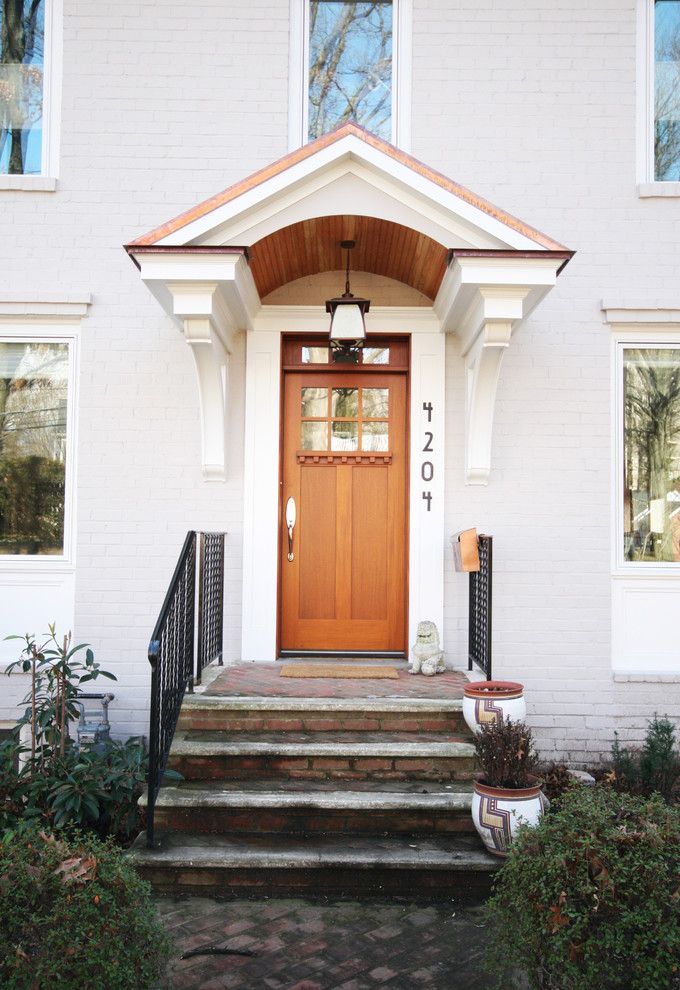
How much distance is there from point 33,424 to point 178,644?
7.47 ft

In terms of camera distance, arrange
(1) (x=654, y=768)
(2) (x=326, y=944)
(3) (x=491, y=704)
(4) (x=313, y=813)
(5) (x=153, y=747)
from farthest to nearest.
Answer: (1) (x=654, y=768)
(3) (x=491, y=704)
(4) (x=313, y=813)
(5) (x=153, y=747)
(2) (x=326, y=944)

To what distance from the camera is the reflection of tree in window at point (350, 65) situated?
5.73 metres

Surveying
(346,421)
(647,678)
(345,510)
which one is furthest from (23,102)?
(647,678)

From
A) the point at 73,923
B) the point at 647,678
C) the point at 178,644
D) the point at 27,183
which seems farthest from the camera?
the point at 27,183

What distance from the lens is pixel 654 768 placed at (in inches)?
193

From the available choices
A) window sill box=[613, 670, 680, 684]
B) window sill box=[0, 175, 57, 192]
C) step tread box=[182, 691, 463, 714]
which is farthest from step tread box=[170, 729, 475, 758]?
window sill box=[0, 175, 57, 192]

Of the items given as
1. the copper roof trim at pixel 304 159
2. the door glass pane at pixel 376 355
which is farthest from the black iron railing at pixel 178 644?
the copper roof trim at pixel 304 159

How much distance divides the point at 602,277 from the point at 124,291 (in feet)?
10.9

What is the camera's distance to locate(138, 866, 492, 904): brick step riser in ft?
11.9

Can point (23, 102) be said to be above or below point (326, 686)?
above

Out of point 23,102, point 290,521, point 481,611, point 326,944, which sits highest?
point 23,102

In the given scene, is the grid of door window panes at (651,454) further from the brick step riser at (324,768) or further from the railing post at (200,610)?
the railing post at (200,610)

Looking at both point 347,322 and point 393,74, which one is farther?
point 393,74

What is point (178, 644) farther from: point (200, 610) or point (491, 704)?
point (491, 704)
